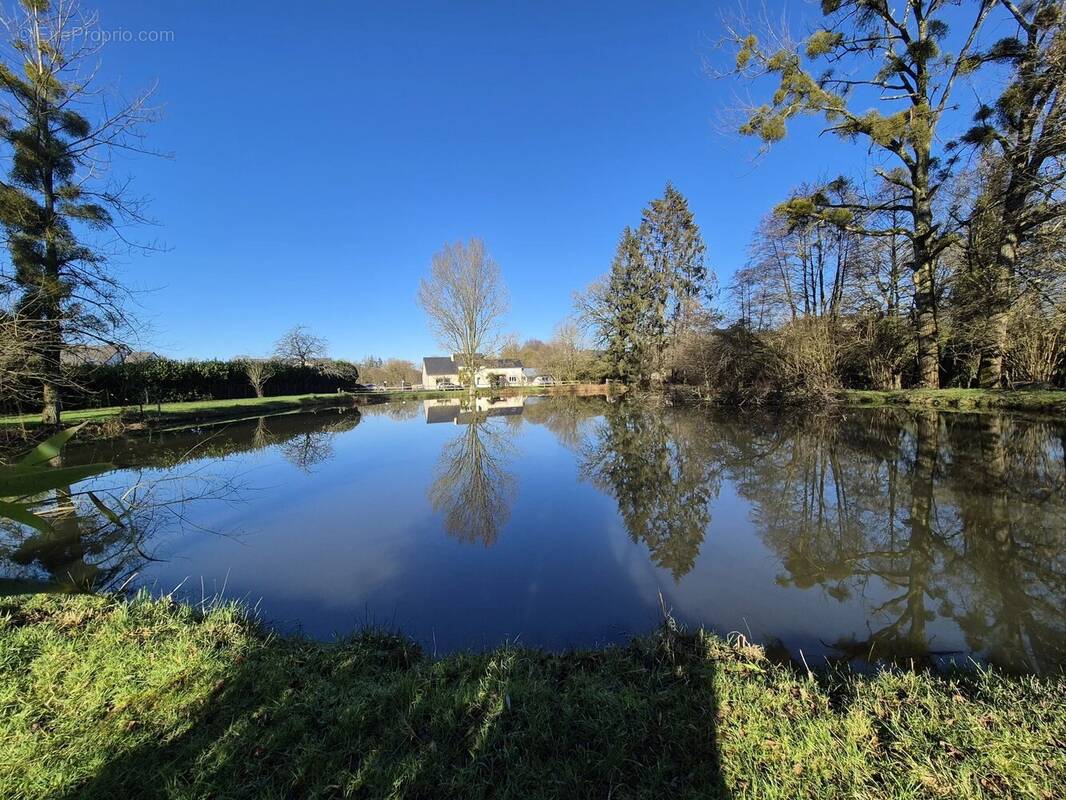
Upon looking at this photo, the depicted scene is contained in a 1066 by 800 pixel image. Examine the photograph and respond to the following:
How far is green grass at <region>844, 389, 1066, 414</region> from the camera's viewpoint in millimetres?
10344

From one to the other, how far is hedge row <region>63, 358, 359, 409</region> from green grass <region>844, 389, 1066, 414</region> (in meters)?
19.7

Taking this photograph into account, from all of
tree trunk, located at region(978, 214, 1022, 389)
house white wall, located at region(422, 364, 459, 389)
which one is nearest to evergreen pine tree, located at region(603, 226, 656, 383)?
tree trunk, located at region(978, 214, 1022, 389)

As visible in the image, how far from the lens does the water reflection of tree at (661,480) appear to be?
15.2 ft

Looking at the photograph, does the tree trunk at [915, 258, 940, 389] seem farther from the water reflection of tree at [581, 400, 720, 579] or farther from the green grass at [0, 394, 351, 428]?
the green grass at [0, 394, 351, 428]

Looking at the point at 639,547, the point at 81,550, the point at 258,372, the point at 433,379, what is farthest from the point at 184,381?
the point at 433,379

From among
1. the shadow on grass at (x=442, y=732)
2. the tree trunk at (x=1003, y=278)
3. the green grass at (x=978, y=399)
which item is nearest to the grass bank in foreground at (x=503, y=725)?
the shadow on grass at (x=442, y=732)

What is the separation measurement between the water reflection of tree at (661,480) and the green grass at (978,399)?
6665mm

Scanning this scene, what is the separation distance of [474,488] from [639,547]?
3406 millimetres

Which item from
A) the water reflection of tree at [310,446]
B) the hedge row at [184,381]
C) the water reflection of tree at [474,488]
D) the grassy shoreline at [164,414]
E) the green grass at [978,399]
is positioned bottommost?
the water reflection of tree at [474,488]

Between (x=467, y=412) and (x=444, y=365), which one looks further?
(x=444, y=365)

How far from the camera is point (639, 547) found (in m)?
4.49

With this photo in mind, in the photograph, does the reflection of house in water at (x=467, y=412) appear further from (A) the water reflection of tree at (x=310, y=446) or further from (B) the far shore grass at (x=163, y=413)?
(B) the far shore grass at (x=163, y=413)

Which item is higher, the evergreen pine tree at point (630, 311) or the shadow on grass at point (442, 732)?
the evergreen pine tree at point (630, 311)

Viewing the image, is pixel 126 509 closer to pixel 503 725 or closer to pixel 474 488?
pixel 503 725
